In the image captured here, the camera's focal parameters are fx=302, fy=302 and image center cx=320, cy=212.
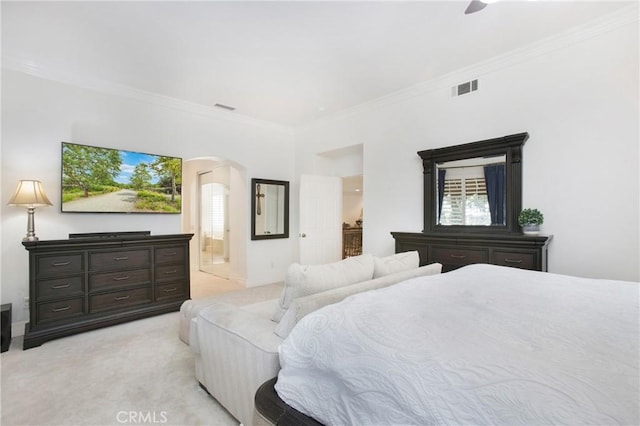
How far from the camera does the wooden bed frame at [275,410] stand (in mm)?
1166

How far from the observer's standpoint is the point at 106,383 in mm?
2283

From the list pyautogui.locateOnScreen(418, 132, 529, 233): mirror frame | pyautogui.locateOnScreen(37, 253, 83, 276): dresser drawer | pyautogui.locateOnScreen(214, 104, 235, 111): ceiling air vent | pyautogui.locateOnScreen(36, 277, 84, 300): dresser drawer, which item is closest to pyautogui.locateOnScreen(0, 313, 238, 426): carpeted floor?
pyautogui.locateOnScreen(36, 277, 84, 300): dresser drawer

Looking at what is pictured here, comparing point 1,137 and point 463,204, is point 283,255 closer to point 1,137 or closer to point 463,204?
point 463,204

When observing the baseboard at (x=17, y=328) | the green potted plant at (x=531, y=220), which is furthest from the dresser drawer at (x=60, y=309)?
the green potted plant at (x=531, y=220)

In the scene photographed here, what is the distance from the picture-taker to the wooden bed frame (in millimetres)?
1166

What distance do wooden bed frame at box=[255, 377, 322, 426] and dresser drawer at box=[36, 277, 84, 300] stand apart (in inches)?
121

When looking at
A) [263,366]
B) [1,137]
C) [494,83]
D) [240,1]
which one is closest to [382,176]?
[494,83]

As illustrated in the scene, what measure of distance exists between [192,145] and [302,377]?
4.37 metres

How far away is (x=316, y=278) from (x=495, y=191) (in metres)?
2.81

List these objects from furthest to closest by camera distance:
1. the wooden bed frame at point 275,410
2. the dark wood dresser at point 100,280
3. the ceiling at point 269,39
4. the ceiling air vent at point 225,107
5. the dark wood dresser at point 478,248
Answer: the ceiling air vent at point 225,107 < the dark wood dresser at point 100,280 < the dark wood dresser at point 478,248 < the ceiling at point 269,39 < the wooden bed frame at point 275,410

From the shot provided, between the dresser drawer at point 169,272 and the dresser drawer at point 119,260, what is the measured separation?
0.60 ft

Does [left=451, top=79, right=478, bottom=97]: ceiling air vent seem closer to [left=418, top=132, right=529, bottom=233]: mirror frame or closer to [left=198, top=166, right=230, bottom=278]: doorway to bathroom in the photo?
[left=418, top=132, right=529, bottom=233]: mirror frame

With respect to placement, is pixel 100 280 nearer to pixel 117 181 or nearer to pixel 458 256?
pixel 117 181

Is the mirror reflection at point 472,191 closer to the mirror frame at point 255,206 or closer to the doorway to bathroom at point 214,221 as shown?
the mirror frame at point 255,206
